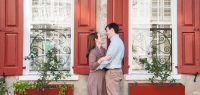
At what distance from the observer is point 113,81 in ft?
20.0

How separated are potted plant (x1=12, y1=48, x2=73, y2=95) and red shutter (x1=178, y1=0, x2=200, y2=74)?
2.25 m

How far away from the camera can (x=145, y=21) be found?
6859 mm

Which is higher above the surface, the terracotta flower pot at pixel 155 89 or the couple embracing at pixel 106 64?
the couple embracing at pixel 106 64

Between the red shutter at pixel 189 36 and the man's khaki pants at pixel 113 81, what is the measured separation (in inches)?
52.3

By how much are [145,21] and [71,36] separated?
4.99ft

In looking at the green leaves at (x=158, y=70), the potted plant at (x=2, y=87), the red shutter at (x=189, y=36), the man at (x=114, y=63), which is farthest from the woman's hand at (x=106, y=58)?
the potted plant at (x=2, y=87)

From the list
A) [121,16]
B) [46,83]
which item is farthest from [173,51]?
[46,83]

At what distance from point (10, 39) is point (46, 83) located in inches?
42.8

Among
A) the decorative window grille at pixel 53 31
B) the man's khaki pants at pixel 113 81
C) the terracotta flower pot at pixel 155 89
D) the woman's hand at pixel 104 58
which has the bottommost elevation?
the terracotta flower pot at pixel 155 89

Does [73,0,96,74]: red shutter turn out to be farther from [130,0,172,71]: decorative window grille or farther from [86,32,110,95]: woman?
[130,0,172,71]: decorative window grille

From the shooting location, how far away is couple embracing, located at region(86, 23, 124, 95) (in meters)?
6.04

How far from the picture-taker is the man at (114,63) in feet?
19.8

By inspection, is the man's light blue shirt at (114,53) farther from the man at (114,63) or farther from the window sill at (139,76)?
the window sill at (139,76)

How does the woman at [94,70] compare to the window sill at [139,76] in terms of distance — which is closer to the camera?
the woman at [94,70]
